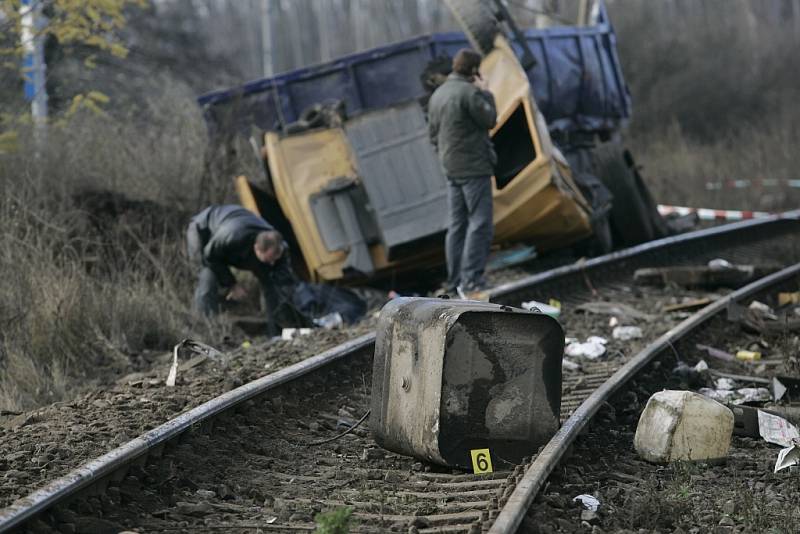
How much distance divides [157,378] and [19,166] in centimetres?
579

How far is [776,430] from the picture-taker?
5.81 metres

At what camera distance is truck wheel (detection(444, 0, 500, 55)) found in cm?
1276

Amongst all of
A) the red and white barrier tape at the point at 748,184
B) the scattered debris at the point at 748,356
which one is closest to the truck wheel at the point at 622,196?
the scattered debris at the point at 748,356

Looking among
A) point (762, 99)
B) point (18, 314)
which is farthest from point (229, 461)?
point (762, 99)

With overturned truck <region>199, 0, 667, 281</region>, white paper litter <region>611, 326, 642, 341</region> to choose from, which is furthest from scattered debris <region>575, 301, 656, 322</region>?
overturned truck <region>199, 0, 667, 281</region>

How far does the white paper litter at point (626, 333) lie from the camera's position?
8.99 m

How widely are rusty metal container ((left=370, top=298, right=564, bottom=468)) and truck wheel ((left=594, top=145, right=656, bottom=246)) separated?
9657mm

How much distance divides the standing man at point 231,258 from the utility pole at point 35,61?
2889 millimetres

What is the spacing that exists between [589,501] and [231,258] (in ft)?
19.1

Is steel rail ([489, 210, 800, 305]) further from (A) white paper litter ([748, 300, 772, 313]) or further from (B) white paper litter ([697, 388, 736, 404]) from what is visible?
(B) white paper litter ([697, 388, 736, 404])

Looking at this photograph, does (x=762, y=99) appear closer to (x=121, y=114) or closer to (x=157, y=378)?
(x=121, y=114)

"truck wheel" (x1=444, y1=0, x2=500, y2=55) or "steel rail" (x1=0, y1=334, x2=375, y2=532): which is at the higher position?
"truck wheel" (x1=444, y1=0, x2=500, y2=55)

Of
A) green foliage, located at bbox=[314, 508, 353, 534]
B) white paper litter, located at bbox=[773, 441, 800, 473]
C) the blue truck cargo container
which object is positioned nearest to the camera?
green foliage, located at bbox=[314, 508, 353, 534]

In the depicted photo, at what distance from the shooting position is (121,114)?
15.3 m
